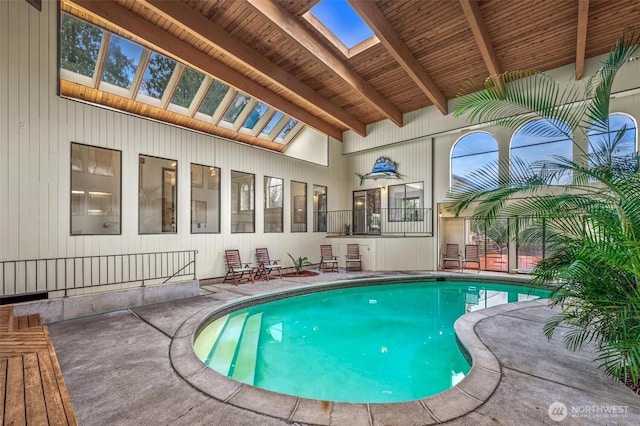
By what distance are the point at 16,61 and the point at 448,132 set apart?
10364mm

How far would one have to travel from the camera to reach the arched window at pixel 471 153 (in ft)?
30.2

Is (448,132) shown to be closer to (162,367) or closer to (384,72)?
(384,72)

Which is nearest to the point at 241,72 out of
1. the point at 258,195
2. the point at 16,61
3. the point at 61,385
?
the point at 258,195

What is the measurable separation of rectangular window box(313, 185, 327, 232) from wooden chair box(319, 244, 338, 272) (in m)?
0.78

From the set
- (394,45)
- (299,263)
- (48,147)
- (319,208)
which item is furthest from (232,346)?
(319,208)

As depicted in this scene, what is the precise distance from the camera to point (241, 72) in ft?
24.1

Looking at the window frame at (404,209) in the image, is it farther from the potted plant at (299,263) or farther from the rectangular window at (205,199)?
the rectangular window at (205,199)

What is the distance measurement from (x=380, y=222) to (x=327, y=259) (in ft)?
8.90

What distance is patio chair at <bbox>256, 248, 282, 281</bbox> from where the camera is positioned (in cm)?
812

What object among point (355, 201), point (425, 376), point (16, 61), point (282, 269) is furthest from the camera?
point (355, 201)

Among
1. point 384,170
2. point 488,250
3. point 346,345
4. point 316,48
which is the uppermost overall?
point 316,48

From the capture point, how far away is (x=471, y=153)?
9562 millimetres

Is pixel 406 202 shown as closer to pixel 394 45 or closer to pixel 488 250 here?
pixel 488 250

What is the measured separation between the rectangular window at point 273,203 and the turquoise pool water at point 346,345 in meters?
3.07
